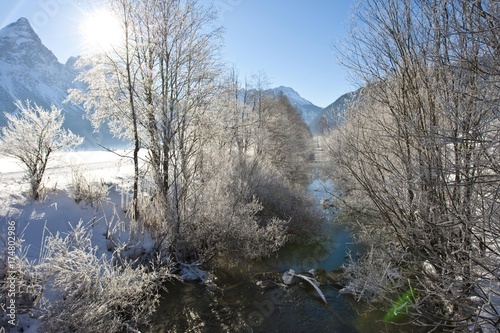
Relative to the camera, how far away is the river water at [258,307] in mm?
5688

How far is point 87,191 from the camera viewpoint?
30.1ft

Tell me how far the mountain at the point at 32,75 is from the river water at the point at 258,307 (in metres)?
116

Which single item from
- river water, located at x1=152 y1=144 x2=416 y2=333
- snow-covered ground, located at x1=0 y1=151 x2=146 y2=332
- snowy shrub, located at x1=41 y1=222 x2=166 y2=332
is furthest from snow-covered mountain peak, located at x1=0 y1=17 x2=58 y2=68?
river water, located at x1=152 y1=144 x2=416 y2=333

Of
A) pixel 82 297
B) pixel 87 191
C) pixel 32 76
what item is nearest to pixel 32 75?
pixel 32 76

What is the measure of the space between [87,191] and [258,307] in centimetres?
697

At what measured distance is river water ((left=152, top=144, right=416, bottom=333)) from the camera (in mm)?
5688

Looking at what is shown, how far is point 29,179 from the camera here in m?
9.28

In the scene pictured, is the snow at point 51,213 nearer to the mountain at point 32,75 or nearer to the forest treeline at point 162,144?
the forest treeline at point 162,144

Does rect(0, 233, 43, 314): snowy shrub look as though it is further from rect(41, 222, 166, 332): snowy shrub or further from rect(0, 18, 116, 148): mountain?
rect(0, 18, 116, 148): mountain

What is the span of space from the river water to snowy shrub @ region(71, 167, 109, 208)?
420 centimetres

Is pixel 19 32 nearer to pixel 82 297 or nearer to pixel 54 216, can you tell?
pixel 54 216

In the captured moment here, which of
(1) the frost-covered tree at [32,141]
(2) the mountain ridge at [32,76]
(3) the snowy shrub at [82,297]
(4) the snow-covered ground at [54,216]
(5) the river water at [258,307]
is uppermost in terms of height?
(2) the mountain ridge at [32,76]

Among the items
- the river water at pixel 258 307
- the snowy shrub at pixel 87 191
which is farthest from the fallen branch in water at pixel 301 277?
the snowy shrub at pixel 87 191

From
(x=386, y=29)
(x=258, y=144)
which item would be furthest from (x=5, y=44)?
(x=386, y=29)
